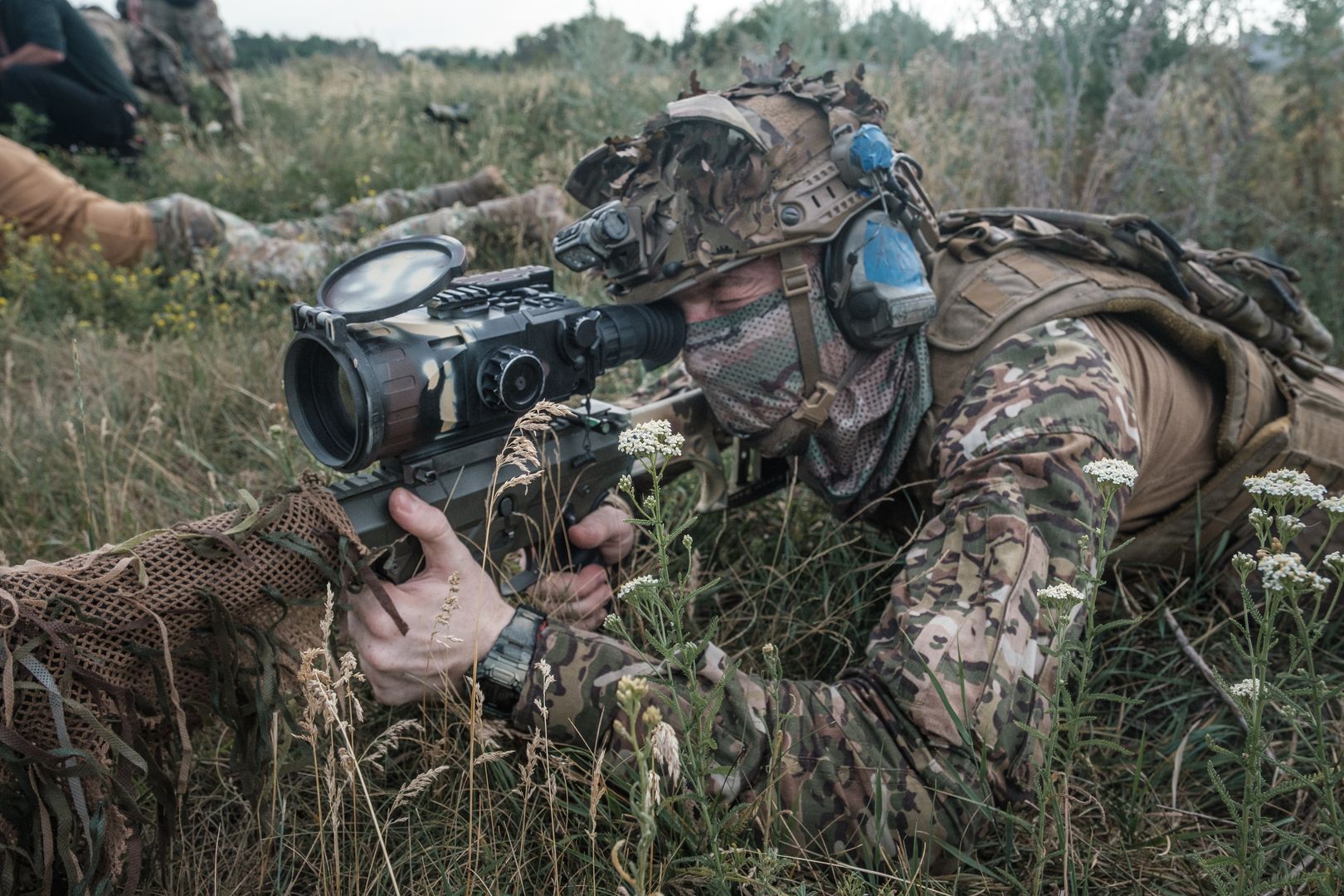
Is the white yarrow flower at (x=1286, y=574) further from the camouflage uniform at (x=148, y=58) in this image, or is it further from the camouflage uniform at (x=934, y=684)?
the camouflage uniform at (x=148, y=58)

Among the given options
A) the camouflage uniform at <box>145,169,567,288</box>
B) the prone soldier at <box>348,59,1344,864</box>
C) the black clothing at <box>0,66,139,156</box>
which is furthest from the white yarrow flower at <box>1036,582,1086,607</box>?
the black clothing at <box>0,66,139,156</box>

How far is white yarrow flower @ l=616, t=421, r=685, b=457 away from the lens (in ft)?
4.74

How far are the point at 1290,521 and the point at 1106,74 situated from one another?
5.39 metres

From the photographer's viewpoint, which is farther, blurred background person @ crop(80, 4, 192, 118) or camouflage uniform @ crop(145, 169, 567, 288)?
blurred background person @ crop(80, 4, 192, 118)

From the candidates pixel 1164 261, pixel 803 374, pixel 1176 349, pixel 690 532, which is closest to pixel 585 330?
pixel 803 374

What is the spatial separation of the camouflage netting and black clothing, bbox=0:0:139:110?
26.5 ft

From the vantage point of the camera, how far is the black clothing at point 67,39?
7.95m

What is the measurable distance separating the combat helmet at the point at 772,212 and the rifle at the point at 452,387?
0.53 ft

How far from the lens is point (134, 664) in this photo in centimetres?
164

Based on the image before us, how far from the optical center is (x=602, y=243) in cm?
231

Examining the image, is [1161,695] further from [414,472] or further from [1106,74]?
[1106,74]

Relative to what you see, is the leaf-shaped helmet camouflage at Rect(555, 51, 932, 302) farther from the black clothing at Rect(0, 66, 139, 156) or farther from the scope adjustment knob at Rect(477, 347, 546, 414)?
the black clothing at Rect(0, 66, 139, 156)

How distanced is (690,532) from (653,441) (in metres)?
1.73

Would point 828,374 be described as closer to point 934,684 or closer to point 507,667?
point 934,684
